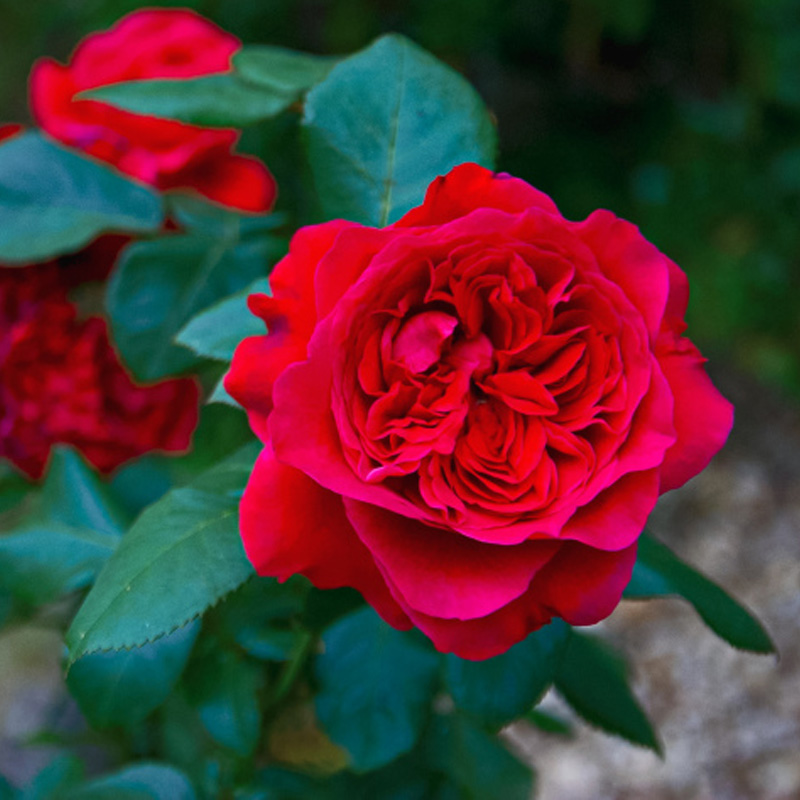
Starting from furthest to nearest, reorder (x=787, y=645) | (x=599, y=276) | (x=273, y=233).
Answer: (x=787, y=645), (x=273, y=233), (x=599, y=276)

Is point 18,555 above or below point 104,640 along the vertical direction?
below

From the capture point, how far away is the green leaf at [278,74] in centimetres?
54

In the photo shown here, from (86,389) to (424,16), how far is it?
1022 mm

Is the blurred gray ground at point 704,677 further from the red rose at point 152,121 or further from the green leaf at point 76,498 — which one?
the red rose at point 152,121

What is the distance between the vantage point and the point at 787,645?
1.65 m

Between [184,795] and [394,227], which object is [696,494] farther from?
[394,227]

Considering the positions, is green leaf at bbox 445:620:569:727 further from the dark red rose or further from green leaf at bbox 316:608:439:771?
the dark red rose

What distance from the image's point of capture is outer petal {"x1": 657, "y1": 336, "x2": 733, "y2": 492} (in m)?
0.36

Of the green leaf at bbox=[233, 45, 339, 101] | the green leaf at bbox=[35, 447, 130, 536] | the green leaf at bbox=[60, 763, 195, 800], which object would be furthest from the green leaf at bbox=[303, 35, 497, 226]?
the green leaf at bbox=[60, 763, 195, 800]

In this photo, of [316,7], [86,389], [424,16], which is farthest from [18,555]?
[316,7]

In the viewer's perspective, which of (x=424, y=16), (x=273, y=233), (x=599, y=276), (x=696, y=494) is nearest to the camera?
(x=599, y=276)

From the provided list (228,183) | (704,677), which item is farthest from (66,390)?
(704,677)

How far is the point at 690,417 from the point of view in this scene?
0.36 meters

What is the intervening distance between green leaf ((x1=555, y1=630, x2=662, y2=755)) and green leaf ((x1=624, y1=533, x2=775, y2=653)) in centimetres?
9
